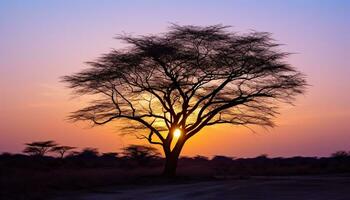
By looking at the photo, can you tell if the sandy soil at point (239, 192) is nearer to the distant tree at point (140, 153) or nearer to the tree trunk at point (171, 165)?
the tree trunk at point (171, 165)

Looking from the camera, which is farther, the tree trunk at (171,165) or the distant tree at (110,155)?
the distant tree at (110,155)

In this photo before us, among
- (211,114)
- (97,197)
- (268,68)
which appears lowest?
(97,197)

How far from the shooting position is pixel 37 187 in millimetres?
31469

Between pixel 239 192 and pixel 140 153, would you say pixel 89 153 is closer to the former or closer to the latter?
pixel 140 153

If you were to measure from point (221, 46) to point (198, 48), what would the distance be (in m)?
1.43

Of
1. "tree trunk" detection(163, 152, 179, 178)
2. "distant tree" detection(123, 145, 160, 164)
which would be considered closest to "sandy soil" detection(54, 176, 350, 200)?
"tree trunk" detection(163, 152, 179, 178)

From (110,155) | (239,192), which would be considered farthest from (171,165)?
(110,155)

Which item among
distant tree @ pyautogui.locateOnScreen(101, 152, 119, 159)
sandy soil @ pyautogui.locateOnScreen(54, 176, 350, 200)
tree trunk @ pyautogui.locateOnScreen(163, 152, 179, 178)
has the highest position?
distant tree @ pyautogui.locateOnScreen(101, 152, 119, 159)

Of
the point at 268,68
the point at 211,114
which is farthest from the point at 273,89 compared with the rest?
the point at 211,114

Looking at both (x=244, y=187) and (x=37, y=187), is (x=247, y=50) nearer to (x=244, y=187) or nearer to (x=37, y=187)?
(x=244, y=187)

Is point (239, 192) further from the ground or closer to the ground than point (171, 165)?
closer to the ground

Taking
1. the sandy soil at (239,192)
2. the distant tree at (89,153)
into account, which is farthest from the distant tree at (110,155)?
the sandy soil at (239,192)

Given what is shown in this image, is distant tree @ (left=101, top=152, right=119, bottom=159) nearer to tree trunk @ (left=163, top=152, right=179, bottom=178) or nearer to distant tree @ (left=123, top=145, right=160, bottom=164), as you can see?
distant tree @ (left=123, top=145, right=160, bottom=164)

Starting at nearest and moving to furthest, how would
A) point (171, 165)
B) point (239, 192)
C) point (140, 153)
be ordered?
point (239, 192) < point (171, 165) < point (140, 153)
